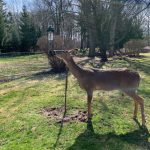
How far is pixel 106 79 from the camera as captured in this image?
20.4 ft

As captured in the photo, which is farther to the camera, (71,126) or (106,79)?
(106,79)

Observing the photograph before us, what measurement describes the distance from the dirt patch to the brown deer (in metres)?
0.29

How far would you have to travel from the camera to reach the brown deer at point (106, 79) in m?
6.11

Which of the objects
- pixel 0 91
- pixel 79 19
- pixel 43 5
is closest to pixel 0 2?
pixel 43 5

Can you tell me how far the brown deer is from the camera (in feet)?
20.0

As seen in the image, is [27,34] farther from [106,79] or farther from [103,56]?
[106,79]

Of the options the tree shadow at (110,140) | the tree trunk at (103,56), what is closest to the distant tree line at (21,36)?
the tree trunk at (103,56)

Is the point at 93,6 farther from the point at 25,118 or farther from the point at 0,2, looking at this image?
the point at 0,2

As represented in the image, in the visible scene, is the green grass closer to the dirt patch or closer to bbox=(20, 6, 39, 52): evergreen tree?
the dirt patch

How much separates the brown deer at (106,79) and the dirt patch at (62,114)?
287 millimetres

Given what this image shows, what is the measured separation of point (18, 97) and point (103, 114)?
3250mm

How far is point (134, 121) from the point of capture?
6.23 m

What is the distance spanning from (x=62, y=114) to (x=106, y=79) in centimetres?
130

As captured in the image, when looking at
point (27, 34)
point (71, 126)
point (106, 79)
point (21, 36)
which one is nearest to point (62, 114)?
point (71, 126)
